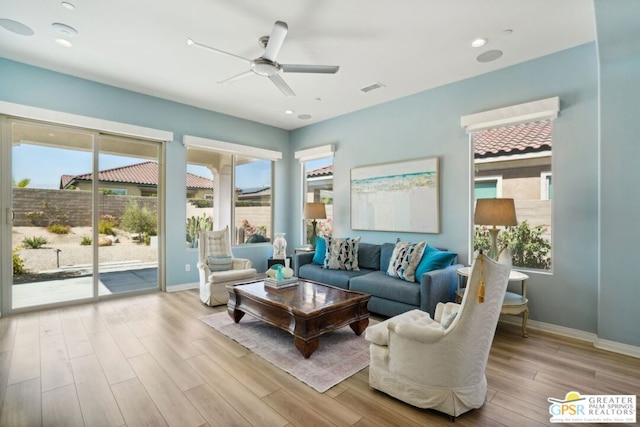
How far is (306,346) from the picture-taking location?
2.54 m

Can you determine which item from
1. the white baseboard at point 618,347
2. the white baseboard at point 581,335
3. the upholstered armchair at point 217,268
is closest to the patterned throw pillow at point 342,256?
the upholstered armchair at point 217,268

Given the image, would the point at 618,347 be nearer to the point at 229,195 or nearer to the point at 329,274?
the point at 329,274

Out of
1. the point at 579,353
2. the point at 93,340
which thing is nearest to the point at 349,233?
the point at 579,353

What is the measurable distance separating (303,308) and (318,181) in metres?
3.65

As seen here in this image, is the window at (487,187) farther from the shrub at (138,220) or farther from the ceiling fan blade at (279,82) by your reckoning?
the shrub at (138,220)

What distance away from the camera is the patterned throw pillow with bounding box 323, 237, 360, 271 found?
4.34 m

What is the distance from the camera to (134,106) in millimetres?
4430

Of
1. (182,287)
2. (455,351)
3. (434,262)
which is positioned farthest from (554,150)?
(182,287)

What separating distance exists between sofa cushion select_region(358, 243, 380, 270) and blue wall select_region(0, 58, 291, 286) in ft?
7.37

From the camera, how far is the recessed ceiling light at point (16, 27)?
2782 millimetres

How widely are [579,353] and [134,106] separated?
20.1ft

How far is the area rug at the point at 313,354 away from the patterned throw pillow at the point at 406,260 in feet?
3.09

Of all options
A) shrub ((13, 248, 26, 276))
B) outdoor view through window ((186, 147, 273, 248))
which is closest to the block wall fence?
shrub ((13, 248, 26, 276))

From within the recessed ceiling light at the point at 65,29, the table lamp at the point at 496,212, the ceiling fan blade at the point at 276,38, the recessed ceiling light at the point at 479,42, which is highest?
the recessed ceiling light at the point at 65,29
